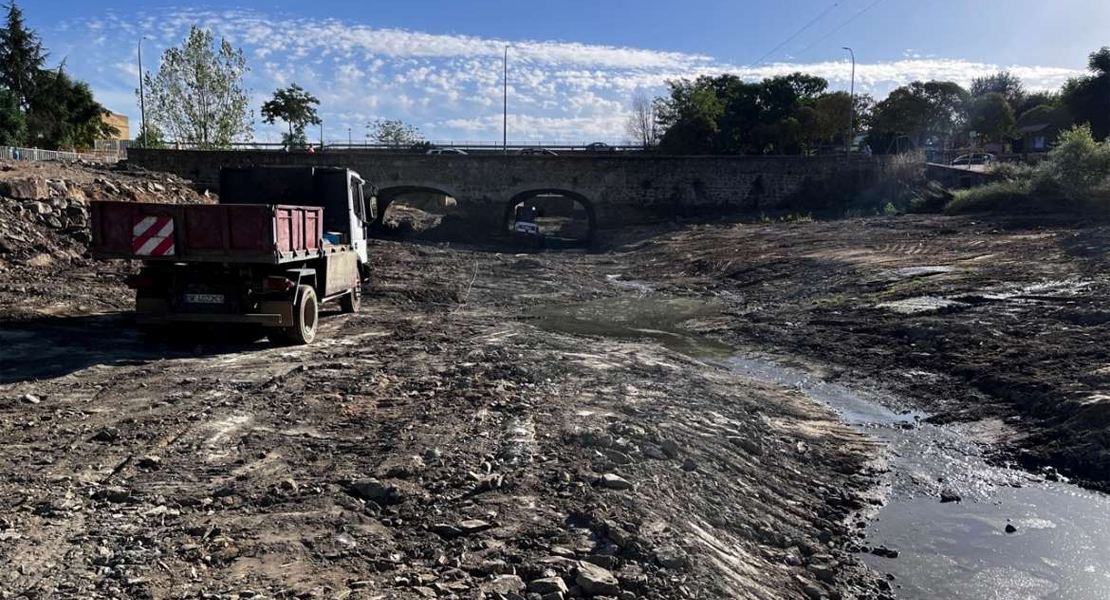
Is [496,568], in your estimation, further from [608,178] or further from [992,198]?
[608,178]

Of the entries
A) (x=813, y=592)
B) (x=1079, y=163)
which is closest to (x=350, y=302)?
(x=813, y=592)

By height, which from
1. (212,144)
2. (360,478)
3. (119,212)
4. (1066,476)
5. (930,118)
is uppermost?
(930,118)

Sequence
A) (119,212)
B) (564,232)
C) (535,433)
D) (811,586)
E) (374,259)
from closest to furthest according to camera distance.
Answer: (811,586)
(535,433)
(119,212)
(374,259)
(564,232)

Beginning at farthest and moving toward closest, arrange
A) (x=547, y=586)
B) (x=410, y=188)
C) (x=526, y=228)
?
(x=410, y=188) < (x=526, y=228) < (x=547, y=586)

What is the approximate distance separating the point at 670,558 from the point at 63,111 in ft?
219

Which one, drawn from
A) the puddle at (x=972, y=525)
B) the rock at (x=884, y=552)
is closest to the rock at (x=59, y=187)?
the puddle at (x=972, y=525)

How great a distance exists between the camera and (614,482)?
5852mm

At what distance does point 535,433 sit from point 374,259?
20936 mm

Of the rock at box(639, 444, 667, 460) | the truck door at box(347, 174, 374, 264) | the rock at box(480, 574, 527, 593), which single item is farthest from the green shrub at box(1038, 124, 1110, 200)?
the rock at box(480, 574, 527, 593)

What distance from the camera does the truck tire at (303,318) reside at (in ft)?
36.6

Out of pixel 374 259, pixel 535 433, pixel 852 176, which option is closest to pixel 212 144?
pixel 374 259

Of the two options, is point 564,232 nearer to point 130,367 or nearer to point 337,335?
point 337,335

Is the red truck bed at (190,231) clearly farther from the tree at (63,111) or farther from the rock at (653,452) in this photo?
the tree at (63,111)

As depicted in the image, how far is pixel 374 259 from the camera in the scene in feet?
88.6
